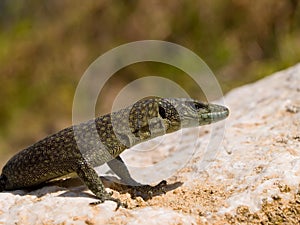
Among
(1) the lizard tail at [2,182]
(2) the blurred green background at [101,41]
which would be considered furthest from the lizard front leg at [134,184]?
(2) the blurred green background at [101,41]

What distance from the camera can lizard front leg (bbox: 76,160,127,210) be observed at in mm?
4246

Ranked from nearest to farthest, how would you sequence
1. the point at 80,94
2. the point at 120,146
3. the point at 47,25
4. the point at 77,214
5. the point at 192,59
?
the point at 77,214, the point at 120,146, the point at 192,59, the point at 80,94, the point at 47,25

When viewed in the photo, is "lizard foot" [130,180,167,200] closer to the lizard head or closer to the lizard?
the lizard

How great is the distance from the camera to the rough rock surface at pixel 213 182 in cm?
385

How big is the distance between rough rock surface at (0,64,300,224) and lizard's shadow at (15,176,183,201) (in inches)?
0.4

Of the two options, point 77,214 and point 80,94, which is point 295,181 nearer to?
point 77,214

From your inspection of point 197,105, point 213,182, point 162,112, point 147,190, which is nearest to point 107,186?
point 147,190

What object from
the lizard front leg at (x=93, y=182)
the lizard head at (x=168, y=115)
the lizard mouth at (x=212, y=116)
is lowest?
the lizard front leg at (x=93, y=182)

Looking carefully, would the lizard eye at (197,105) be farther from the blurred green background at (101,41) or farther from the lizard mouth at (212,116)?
the blurred green background at (101,41)

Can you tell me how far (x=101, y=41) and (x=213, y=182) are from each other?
9.13 m

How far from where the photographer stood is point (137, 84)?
12141 mm

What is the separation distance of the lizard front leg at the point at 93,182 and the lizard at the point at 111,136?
6 cm

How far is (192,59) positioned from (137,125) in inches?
247

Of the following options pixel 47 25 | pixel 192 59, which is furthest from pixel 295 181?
pixel 47 25
